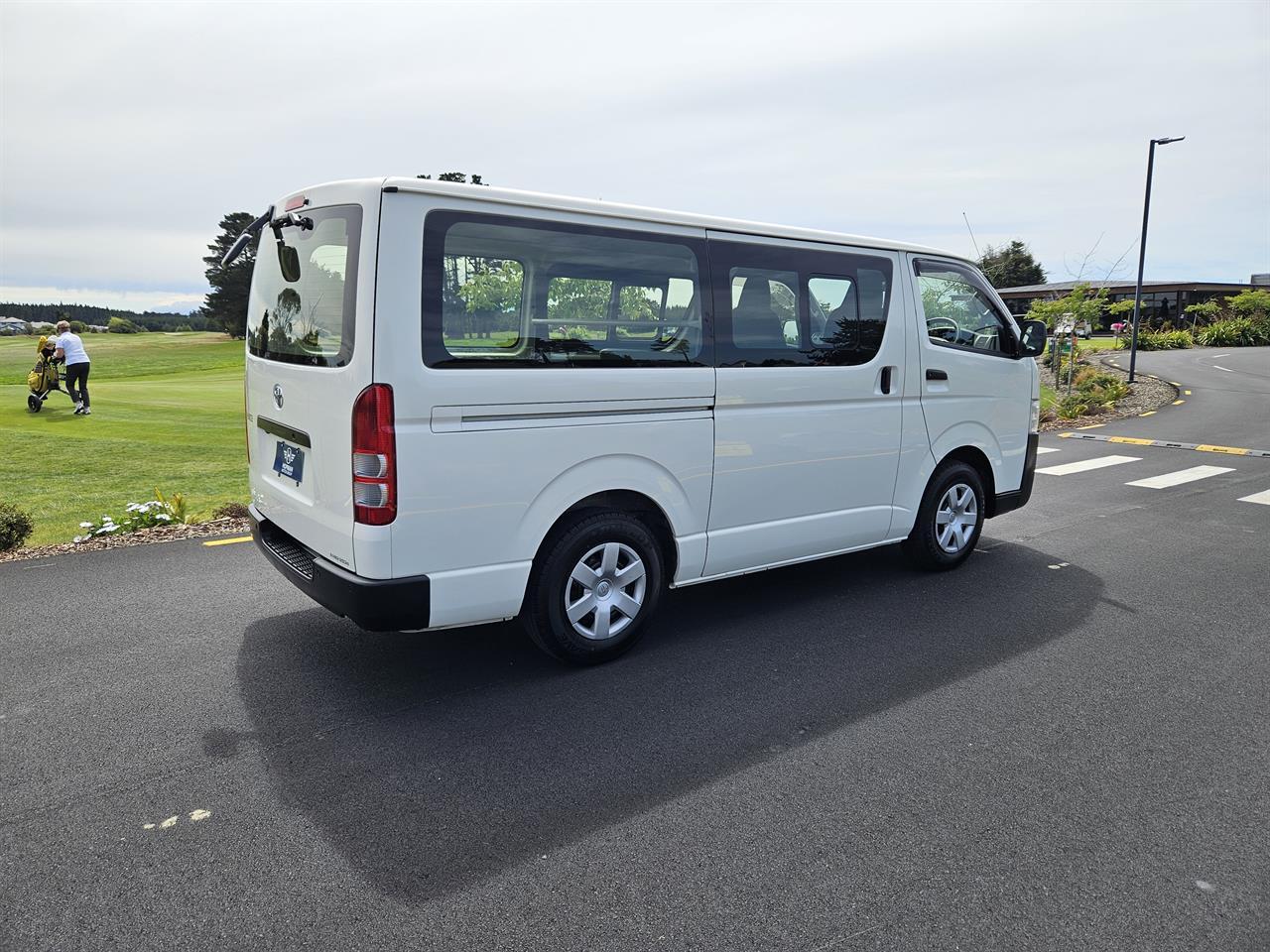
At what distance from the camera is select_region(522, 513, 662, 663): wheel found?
3.96m

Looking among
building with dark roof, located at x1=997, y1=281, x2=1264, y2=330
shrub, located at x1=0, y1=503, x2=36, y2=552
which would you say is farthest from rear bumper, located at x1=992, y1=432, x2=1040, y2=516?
building with dark roof, located at x1=997, y1=281, x2=1264, y2=330

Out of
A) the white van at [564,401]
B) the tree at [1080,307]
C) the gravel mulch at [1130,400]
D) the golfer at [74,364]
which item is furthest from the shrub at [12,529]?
the tree at [1080,307]

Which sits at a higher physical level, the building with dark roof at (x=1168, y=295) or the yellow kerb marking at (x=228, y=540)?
the building with dark roof at (x=1168, y=295)

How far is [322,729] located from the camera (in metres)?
3.56

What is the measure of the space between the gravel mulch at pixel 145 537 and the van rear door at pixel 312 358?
223cm

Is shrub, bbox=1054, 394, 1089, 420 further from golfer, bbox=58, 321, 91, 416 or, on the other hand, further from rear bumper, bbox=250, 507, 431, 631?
golfer, bbox=58, 321, 91, 416

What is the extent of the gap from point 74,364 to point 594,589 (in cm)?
1545

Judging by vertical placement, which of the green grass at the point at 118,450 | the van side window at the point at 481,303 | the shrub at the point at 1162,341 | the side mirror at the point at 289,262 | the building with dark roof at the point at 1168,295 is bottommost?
the green grass at the point at 118,450

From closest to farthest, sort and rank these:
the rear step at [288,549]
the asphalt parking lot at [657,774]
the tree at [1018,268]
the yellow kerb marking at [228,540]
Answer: the asphalt parking lot at [657,774] → the rear step at [288,549] → the yellow kerb marking at [228,540] → the tree at [1018,268]

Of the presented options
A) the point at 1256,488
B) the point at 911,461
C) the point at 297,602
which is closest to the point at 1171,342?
the point at 1256,488

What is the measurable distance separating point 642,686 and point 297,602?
7.68ft

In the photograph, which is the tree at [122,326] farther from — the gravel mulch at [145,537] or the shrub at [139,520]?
the gravel mulch at [145,537]

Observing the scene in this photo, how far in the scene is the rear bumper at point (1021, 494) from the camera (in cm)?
612

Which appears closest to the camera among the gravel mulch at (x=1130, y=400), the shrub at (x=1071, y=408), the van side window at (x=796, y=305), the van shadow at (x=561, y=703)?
the van shadow at (x=561, y=703)
